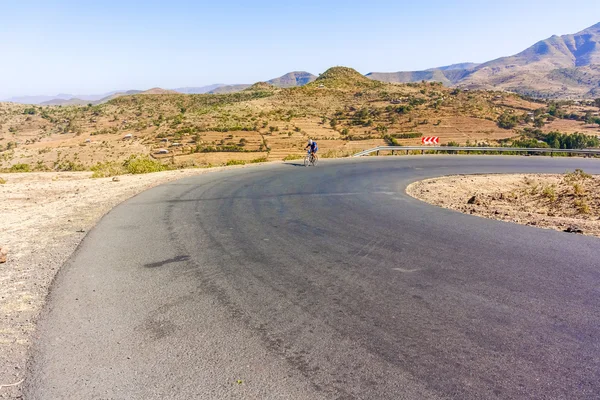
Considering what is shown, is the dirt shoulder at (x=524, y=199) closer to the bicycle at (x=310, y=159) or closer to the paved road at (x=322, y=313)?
the paved road at (x=322, y=313)

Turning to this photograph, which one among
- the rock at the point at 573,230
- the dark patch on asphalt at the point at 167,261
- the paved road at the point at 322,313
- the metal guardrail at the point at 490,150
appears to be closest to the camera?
the paved road at the point at 322,313

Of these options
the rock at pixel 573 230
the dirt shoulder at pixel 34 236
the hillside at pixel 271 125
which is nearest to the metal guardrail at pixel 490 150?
the hillside at pixel 271 125

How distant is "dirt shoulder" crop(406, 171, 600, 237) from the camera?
11180mm

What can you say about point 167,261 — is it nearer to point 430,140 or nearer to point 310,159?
point 310,159

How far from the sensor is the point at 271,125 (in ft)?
165

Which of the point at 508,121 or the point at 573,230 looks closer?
the point at 573,230

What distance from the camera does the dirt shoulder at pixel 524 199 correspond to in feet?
36.7

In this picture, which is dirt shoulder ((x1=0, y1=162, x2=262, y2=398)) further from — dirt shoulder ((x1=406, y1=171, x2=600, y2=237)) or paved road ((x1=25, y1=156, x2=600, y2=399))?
dirt shoulder ((x1=406, y1=171, x2=600, y2=237))

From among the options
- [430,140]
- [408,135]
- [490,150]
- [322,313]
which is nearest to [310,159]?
[430,140]

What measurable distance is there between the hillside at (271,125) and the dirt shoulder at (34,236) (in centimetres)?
1096

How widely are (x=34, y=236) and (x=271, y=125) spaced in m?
42.1

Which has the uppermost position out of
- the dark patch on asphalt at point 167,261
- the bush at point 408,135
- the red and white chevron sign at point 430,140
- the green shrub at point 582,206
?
the dark patch on asphalt at point 167,261

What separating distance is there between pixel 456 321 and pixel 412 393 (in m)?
1.69

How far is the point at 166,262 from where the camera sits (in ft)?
24.9
